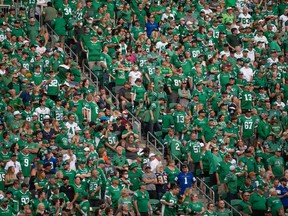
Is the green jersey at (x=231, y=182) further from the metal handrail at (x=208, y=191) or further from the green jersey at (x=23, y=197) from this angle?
the green jersey at (x=23, y=197)

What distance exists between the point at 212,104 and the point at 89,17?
14.9ft

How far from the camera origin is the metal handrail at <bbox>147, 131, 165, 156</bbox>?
3064 centimetres

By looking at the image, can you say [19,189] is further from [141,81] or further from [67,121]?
[141,81]

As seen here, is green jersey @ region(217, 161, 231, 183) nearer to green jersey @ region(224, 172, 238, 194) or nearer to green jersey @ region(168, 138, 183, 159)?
green jersey @ region(224, 172, 238, 194)

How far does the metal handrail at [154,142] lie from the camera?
3064cm

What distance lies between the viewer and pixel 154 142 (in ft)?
101

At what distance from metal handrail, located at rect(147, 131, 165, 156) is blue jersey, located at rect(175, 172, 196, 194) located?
6.56 feet

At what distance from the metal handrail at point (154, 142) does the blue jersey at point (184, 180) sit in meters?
2.00

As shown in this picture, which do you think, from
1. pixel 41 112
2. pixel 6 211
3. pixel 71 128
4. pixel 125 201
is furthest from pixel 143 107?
pixel 6 211

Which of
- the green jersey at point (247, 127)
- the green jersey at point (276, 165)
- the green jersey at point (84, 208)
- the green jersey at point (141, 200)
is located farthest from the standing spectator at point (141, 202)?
the green jersey at point (247, 127)

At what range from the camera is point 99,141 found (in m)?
29.3

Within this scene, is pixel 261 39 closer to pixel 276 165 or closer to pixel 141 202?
pixel 276 165

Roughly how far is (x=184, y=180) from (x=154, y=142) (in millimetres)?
2463

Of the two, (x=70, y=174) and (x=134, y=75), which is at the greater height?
(x=134, y=75)
